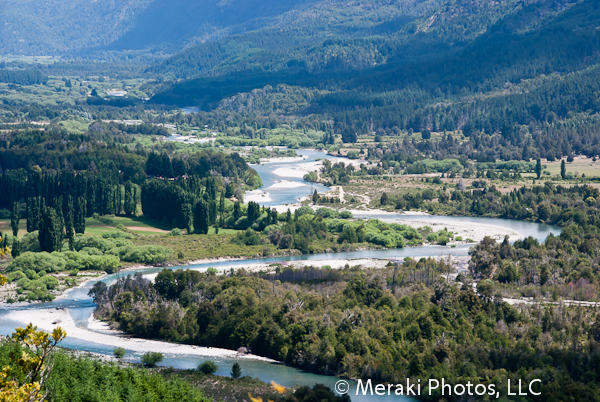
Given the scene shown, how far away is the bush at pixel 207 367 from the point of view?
70938mm

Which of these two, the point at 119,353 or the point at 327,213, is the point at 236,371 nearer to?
the point at 119,353

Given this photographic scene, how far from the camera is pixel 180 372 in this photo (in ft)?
231

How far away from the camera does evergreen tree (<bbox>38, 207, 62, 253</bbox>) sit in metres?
116

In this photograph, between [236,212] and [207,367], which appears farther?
[236,212]

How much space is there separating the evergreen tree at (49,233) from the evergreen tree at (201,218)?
1038 inches

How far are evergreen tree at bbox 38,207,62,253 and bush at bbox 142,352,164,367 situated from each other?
→ 47.0 metres

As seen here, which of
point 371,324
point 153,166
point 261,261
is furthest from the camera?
point 153,166

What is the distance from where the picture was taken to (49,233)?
11619 cm

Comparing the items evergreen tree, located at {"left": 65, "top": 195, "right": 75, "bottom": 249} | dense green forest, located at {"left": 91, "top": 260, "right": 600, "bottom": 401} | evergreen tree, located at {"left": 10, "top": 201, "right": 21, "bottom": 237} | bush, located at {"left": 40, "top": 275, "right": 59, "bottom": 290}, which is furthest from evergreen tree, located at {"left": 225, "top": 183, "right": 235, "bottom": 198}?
dense green forest, located at {"left": 91, "top": 260, "right": 600, "bottom": 401}

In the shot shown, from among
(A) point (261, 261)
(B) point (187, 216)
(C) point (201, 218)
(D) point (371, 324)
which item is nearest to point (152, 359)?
(D) point (371, 324)

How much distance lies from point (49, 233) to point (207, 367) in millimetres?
53059

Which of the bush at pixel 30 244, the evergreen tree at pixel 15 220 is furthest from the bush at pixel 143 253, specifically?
the evergreen tree at pixel 15 220

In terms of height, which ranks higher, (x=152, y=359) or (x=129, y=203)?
(x=129, y=203)

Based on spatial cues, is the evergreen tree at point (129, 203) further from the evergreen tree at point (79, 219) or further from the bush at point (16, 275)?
the bush at point (16, 275)
